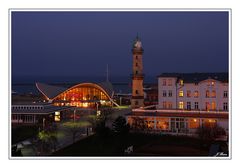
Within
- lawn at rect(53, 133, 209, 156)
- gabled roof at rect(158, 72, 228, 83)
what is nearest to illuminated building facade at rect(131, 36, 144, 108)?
gabled roof at rect(158, 72, 228, 83)

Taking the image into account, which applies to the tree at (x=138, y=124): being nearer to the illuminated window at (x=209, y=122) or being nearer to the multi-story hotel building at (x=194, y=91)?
the illuminated window at (x=209, y=122)

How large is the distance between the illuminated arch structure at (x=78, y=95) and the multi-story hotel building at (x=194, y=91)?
4586 mm

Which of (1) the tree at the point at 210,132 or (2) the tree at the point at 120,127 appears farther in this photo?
(2) the tree at the point at 120,127

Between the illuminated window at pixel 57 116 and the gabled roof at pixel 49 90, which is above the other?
the gabled roof at pixel 49 90

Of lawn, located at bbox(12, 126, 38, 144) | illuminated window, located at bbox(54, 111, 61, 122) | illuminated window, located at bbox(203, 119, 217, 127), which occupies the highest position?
illuminated window, located at bbox(203, 119, 217, 127)

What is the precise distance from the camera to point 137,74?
9188 mm

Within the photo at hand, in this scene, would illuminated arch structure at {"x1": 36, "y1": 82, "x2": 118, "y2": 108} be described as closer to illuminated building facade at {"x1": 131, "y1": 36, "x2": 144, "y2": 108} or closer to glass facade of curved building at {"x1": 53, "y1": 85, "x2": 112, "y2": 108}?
glass facade of curved building at {"x1": 53, "y1": 85, "x2": 112, "y2": 108}

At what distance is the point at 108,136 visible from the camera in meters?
6.33

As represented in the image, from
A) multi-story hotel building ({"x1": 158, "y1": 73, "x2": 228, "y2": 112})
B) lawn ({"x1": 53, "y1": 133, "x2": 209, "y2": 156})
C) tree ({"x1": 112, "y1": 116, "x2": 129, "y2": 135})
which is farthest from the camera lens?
multi-story hotel building ({"x1": 158, "y1": 73, "x2": 228, "y2": 112})

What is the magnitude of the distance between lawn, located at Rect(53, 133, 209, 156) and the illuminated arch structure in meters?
6.05

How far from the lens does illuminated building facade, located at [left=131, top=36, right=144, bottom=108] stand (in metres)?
9.07

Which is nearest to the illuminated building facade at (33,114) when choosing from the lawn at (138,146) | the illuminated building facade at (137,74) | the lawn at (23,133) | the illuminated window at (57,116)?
the illuminated window at (57,116)

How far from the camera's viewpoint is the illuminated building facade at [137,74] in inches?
357

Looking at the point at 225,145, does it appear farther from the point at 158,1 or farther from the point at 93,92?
the point at 93,92
